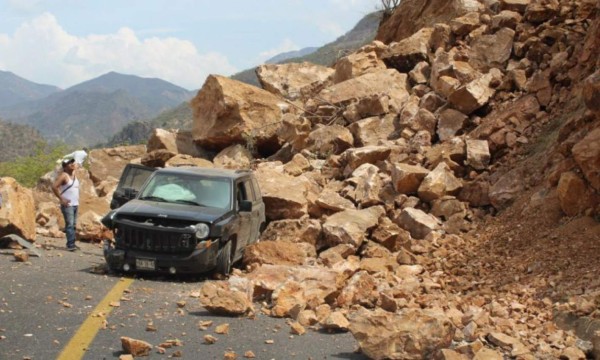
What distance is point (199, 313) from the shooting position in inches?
331

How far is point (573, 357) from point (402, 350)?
1.61 metres

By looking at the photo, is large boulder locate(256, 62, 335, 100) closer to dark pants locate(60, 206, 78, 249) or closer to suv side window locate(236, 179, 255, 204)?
suv side window locate(236, 179, 255, 204)

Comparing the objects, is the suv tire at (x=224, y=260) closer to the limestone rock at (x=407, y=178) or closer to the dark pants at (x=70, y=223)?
the dark pants at (x=70, y=223)

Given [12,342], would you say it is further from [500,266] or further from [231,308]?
[500,266]

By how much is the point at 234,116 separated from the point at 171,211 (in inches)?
416

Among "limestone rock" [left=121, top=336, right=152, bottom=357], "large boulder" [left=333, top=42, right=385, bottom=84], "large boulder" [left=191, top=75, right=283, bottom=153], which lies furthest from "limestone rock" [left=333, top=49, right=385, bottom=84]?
"limestone rock" [left=121, top=336, right=152, bottom=357]

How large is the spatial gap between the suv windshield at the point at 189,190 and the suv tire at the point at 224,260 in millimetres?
765

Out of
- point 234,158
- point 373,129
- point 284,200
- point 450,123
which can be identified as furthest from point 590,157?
point 234,158

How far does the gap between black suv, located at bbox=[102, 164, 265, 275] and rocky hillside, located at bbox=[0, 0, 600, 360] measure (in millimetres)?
561

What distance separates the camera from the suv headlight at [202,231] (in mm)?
10596

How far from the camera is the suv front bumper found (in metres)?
10.5

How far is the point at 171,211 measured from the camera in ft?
35.9

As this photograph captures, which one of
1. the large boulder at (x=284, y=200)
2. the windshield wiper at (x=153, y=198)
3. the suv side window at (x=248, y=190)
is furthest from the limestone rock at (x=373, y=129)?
the windshield wiper at (x=153, y=198)

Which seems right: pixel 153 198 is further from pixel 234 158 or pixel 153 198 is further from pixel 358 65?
pixel 358 65
